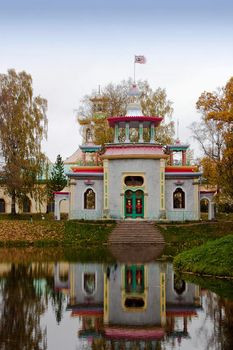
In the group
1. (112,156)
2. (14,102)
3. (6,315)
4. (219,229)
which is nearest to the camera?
(6,315)

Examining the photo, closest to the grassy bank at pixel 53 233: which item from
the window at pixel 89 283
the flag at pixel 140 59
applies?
the flag at pixel 140 59

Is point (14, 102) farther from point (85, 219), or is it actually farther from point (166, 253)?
point (166, 253)

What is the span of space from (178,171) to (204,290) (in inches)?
1061

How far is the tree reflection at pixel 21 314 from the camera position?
10148 mm

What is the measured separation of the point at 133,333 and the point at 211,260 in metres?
9.42

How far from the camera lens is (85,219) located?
42.5 metres

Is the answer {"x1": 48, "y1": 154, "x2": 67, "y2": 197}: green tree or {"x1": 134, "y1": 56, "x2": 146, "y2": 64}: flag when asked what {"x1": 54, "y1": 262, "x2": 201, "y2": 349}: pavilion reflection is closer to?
{"x1": 134, "y1": 56, "x2": 146, "y2": 64}: flag

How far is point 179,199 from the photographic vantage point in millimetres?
51344

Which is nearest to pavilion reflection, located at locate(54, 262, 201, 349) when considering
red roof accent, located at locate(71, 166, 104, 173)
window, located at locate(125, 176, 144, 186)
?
window, located at locate(125, 176, 144, 186)

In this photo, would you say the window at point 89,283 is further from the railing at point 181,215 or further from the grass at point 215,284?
the railing at point 181,215

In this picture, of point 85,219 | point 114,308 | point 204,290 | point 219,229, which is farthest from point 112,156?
point 114,308

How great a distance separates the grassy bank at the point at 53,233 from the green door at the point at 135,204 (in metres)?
2.83

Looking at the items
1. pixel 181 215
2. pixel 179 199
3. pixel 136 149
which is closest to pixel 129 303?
pixel 136 149

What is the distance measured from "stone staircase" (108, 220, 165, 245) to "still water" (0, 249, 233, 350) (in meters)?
14.3
